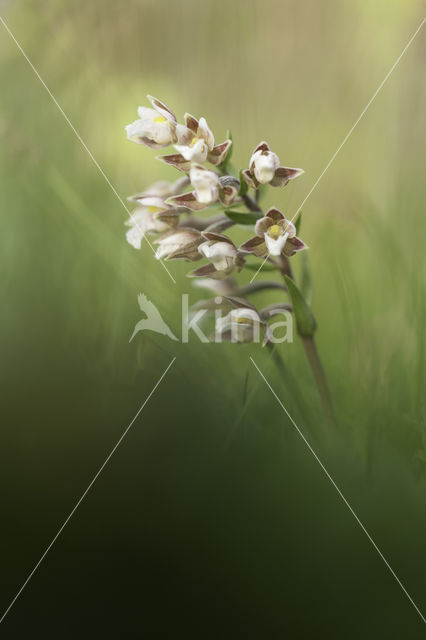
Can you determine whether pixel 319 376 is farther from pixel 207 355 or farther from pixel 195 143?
pixel 195 143

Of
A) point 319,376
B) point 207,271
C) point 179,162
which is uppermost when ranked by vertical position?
point 179,162

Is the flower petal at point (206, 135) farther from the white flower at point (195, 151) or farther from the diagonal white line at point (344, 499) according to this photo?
the diagonal white line at point (344, 499)

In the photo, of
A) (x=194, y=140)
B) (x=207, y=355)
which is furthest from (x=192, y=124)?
(x=207, y=355)

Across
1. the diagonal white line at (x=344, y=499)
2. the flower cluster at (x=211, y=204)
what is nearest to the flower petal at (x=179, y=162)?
the flower cluster at (x=211, y=204)

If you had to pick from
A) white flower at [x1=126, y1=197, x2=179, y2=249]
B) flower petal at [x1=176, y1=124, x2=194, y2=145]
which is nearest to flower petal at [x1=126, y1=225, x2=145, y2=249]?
white flower at [x1=126, y1=197, x2=179, y2=249]

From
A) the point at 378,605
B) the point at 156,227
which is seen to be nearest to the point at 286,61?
the point at 156,227

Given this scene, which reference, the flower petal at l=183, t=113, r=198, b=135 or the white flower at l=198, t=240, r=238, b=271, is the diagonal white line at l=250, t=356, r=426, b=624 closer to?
the white flower at l=198, t=240, r=238, b=271
